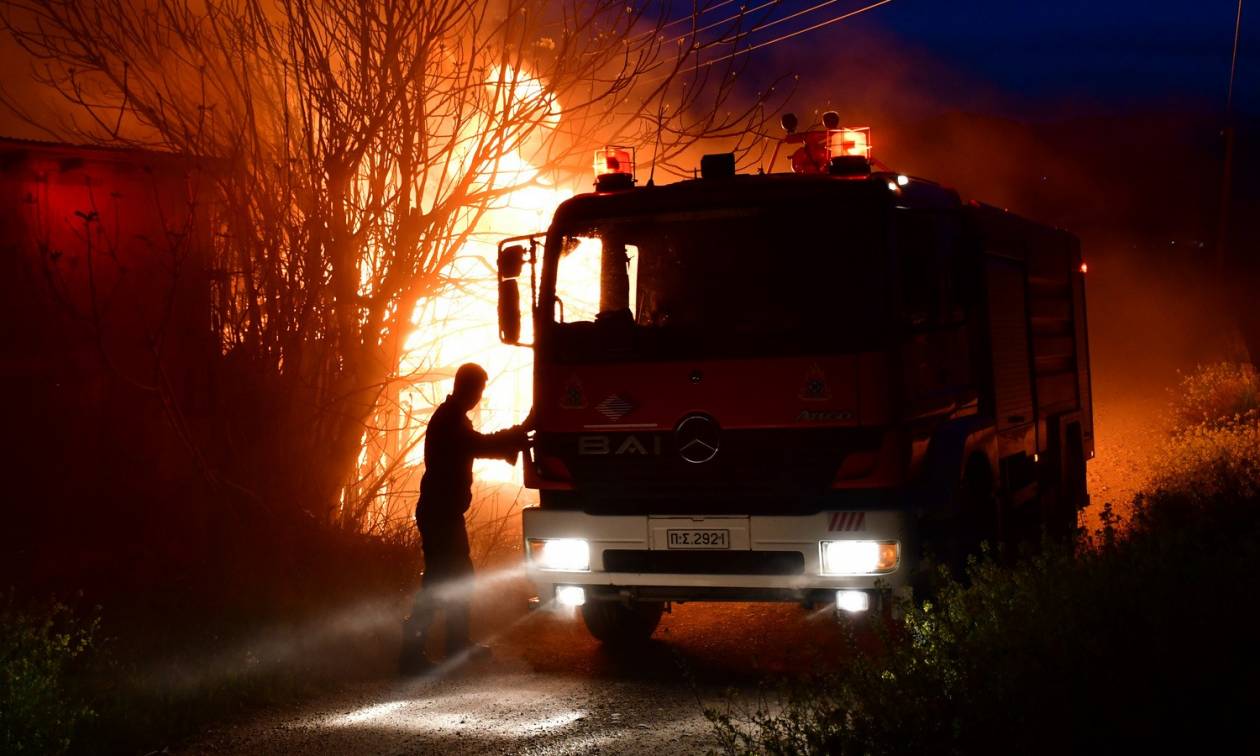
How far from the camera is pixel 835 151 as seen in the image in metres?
8.04

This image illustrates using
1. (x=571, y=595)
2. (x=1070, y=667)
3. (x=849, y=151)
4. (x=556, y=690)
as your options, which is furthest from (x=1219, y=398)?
(x=1070, y=667)

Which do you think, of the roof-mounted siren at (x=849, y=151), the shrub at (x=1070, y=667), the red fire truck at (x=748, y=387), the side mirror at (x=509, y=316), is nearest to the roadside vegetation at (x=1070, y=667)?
the shrub at (x=1070, y=667)

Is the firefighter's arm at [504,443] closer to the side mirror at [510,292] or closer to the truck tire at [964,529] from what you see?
the side mirror at [510,292]

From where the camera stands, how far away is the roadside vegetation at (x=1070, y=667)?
4391 mm

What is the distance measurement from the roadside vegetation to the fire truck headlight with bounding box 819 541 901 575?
41.7 inches

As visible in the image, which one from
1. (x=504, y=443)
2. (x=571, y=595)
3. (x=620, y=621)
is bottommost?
(x=620, y=621)

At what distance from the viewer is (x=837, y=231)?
734 centimetres

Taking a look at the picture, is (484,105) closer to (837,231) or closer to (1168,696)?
(837,231)

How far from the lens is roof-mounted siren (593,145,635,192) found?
8.26m

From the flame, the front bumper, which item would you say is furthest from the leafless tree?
the front bumper

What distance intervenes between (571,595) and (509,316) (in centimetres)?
168

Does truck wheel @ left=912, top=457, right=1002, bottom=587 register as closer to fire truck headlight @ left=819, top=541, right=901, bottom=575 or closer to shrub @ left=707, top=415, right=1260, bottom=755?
fire truck headlight @ left=819, top=541, right=901, bottom=575

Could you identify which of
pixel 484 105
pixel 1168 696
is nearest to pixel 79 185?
pixel 484 105

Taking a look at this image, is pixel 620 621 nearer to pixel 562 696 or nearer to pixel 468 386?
pixel 562 696
